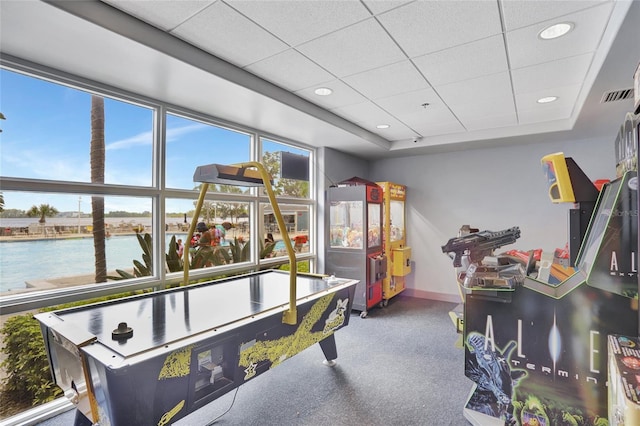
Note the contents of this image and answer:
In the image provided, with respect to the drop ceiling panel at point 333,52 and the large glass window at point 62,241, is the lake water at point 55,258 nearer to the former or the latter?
the large glass window at point 62,241

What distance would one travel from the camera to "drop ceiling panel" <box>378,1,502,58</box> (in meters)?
1.85

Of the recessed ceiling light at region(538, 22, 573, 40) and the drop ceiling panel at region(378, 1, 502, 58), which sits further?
the recessed ceiling light at region(538, 22, 573, 40)

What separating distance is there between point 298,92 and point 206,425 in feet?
9.16

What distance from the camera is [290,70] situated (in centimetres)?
263

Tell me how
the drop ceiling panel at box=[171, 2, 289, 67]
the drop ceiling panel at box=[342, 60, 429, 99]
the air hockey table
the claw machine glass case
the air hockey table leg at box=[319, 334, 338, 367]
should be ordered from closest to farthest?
the air hockey table < the drop ceiling panel at box=[171, 2, 289, 67] < the drop ceiling panel at box=[342, 60, 429, 99] < the air hockey table leg at box=[319, 334, 338, 367] < the claw machine glass case

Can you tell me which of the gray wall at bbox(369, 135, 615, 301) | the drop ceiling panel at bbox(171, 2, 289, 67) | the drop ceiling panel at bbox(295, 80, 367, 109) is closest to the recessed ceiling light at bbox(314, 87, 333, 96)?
the drop ceiling panel at bbox(295, 80, 367, 109)

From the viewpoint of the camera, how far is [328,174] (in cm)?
496

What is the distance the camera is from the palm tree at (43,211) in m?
2.40

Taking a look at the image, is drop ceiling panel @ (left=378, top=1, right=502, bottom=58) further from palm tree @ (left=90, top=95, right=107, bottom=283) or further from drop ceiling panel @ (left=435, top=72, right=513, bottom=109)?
palm tree @ (left=90, top=95, right=107, bottom=283)

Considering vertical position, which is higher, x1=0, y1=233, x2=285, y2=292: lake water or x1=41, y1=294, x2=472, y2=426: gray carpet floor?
x1=0, y1=233, x2=285, y2=292: lake water

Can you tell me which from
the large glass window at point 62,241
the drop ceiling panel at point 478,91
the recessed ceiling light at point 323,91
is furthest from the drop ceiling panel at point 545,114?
the large glass window at point 62,241

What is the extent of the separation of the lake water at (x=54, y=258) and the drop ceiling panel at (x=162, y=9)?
1791 millimetres

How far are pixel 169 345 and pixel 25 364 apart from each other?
172 centimetres

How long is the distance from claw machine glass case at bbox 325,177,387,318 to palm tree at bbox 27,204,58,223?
3207 mm
